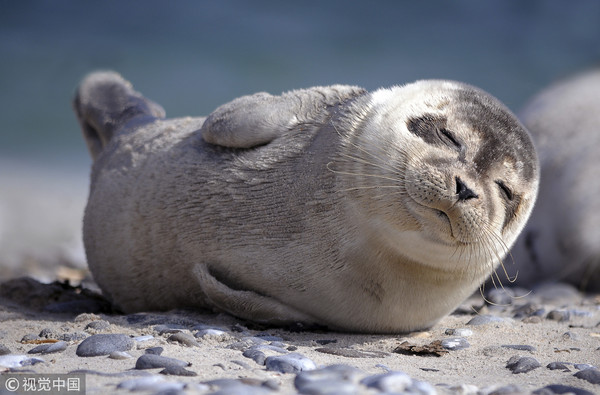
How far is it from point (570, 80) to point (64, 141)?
16125mm

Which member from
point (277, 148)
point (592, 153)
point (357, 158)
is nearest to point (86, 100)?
point (277, 148)

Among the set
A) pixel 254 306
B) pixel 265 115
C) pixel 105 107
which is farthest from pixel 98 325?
pixel 105 107

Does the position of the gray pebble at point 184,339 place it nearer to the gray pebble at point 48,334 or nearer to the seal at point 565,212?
the gray pebble at point 48,334

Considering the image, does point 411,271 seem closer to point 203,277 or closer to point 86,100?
point 203,277

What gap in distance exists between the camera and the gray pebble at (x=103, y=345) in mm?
2908

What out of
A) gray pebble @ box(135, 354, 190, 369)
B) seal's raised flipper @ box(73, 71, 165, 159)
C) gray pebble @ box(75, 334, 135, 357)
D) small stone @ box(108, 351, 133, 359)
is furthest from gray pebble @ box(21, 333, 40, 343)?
seal's raised flipper @ box(73, 71, 165, 159)

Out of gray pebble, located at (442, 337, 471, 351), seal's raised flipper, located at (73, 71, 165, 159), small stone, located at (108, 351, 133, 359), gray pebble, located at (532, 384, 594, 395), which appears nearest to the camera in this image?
gray pebble, located at (532, 384, 594, 395)

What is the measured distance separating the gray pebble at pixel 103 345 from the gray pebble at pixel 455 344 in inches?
60.1

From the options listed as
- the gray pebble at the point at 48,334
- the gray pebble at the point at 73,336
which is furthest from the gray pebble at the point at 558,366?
the gray pebble at the point at 48,334

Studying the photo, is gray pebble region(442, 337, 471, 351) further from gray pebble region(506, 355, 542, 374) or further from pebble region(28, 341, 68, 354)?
pebble region(28, 341, 68, 354)

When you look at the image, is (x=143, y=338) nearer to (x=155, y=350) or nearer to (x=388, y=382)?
(x=155, y=350)

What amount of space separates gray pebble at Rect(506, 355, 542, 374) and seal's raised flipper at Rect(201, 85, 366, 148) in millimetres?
1663

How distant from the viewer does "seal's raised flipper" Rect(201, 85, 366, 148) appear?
404cm

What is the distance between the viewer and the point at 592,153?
22.8 ft
